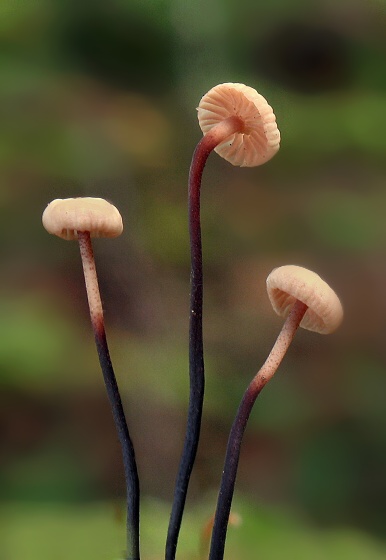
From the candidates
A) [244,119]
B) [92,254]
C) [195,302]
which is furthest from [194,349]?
[244,119]

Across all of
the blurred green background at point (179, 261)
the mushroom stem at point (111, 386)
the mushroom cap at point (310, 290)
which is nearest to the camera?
the mushroom cap at point (310, 290)

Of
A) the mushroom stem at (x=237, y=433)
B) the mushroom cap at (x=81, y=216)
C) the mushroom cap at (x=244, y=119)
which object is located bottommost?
the mushroom stem at (x=237, y=433)

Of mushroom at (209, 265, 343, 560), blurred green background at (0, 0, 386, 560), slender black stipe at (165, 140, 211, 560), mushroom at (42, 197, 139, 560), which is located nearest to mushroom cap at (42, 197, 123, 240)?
mushroom at (42, 197, 139, 560)

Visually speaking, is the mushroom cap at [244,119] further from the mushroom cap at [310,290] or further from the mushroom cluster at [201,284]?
the mushroom cap at [310,290]

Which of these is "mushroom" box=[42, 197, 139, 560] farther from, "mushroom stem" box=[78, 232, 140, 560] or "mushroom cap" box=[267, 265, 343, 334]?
"mushroom cap" box=[267, 265, 343, 334]

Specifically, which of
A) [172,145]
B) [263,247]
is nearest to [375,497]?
[263,247]

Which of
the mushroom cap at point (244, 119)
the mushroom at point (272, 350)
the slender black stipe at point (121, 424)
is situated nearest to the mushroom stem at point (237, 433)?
the mushroom at point (272, 350)
